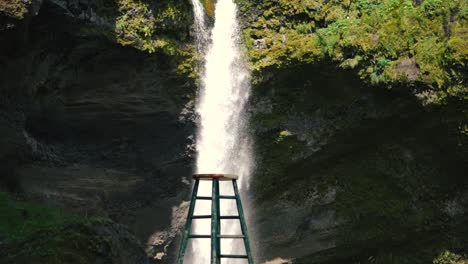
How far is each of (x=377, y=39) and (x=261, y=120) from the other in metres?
3.22

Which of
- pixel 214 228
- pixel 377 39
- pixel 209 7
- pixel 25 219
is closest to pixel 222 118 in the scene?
pixel 209 7

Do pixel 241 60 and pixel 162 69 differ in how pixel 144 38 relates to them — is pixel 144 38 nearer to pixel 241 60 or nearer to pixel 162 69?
pixel 162 69

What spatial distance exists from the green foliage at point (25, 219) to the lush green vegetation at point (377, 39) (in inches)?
220

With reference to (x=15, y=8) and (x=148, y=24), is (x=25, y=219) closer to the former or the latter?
(x=15, y=8)

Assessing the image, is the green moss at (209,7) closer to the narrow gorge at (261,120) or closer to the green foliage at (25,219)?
the narrow gorge at (261,120)

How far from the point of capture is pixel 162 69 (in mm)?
12258

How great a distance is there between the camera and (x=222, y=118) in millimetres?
13414

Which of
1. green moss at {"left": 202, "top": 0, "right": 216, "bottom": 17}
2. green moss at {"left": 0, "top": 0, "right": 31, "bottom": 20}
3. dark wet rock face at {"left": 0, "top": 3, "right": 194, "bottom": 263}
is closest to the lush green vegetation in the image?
green moss at {"left": 202, "top": 0, "right": 216, "bottom": 17}

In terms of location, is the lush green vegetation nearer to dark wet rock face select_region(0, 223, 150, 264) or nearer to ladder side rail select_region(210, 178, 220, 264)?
dark wet rock face select_region(0, 223, 150, 264)

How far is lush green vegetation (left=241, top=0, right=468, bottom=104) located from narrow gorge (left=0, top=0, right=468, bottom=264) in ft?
0.10

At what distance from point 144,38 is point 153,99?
1397 millimetres

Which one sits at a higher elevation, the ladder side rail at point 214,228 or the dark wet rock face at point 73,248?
the ladder side rail at point 214,228

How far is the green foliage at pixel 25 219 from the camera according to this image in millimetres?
8578

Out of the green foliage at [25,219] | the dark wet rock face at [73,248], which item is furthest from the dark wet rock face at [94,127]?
the dark wet rock face at [73,248]
